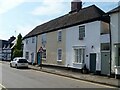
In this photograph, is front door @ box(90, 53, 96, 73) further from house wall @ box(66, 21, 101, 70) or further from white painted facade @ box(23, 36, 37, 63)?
white painted facade @ box(23, 36, 37, 63)

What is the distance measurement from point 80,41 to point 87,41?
1.58 m

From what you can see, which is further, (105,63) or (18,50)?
Answer: (18,50)

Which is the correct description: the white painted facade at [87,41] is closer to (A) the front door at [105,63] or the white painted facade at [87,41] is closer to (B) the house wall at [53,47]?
(A) the front door at [105,63]

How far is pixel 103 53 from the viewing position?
2488cm

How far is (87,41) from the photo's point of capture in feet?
89.8

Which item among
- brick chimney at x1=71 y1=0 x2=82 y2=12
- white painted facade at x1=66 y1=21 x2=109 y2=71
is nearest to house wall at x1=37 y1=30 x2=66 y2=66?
white painted facade at x1=66 y1=21 x2=109 y2=71

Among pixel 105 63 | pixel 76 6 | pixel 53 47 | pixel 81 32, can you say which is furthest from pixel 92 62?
pixel 76 6

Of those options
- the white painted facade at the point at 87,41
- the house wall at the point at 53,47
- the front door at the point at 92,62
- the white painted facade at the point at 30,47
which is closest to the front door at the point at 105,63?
the white painted facade at the point at 87,41

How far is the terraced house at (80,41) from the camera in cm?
2527

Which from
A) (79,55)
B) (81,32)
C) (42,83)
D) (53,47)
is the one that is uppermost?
(81,32)

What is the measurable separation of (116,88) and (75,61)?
1361cm

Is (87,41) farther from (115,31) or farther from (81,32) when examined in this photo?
(115,31)

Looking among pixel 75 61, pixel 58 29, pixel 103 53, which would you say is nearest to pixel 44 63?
pixel 58 29

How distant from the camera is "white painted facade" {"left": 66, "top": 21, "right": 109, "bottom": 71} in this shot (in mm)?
25420
